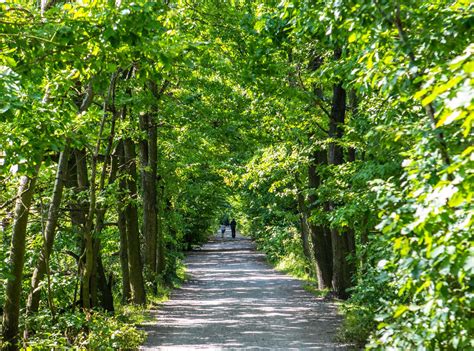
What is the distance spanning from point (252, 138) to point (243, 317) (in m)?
6.94

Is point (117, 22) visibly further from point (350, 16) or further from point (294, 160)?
point (294, 160)

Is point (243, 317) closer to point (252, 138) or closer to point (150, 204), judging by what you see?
Answer: point (150, 204)

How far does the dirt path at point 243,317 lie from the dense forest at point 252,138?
0.77 m

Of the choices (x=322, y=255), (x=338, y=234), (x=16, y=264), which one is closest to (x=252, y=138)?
(x=322, y=255)

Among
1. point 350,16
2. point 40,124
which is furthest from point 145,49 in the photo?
point 350,16

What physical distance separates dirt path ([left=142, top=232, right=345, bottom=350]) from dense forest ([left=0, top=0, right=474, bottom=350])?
768 mm

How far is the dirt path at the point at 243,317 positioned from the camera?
422 inches

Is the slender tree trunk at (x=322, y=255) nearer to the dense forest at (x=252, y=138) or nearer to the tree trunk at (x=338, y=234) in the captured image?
the dense forest at (x=252, y=138)

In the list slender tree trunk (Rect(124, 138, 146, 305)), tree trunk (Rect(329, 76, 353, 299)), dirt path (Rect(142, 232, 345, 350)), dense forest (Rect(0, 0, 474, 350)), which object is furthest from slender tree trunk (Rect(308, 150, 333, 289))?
slender tree trunk (Rect(124, 138, 146, 305))

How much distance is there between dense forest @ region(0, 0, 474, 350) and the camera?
3887 mm

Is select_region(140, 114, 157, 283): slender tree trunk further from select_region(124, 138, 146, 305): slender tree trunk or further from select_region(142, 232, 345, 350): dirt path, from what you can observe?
select_region(124, 138, 146, 305): slender tree trunk

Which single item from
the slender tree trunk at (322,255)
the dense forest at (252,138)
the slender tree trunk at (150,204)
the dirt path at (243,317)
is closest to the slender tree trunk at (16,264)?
the dense forest at (252,138)

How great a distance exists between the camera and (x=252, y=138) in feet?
61.7

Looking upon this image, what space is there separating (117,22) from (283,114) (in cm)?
939
